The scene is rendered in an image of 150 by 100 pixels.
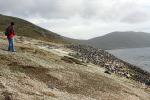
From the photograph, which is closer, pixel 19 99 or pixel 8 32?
pixel 19 99

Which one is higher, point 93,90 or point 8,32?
point 8,32

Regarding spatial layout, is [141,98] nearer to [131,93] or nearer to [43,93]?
[131,93]

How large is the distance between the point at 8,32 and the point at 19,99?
17674 mm

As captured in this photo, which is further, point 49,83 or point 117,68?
point 117,68

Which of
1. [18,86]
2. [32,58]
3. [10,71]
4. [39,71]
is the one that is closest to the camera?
[18,86]

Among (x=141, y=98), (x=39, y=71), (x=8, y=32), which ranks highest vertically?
(x=8, y=32)

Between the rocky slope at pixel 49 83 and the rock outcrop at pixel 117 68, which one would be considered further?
the rock outcrop at pixel 117 68

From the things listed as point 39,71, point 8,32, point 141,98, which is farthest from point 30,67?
point 141,98

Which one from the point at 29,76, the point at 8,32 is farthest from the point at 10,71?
the point at 8,32

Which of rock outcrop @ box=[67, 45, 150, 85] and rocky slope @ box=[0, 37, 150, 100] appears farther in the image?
rock outcrop @ box=[67, 45, 150, 85]

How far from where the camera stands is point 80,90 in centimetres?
3334

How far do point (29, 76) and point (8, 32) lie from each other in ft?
36.9

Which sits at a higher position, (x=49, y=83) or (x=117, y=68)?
(x=49, y=83)

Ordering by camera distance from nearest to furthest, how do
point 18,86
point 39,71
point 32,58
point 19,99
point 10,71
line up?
point 19,99, point 18,86, point 10,71, point 39,71, point 32,58
